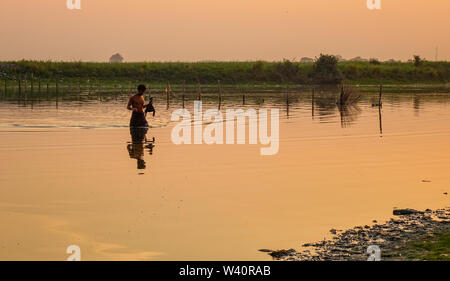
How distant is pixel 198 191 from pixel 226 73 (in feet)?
266

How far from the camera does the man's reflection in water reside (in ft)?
55.4

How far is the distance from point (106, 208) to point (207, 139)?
36.9 feet

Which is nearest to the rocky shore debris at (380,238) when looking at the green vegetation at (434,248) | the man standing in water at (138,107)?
the green vegetation at (434,248)

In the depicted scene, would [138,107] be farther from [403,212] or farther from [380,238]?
[380,238]

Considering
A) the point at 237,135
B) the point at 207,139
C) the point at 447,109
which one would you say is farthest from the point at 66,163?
the point at 447,109

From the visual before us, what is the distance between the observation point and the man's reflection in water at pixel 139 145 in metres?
16.9

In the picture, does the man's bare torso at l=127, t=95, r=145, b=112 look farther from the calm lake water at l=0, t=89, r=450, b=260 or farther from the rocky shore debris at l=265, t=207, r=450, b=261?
the rocky shore debris at l=265, t=207, r=450, b=261

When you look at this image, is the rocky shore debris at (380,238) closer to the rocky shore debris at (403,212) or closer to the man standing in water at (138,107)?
the rocky shore debris at (403,212)

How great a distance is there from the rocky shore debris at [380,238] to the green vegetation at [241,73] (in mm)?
77663

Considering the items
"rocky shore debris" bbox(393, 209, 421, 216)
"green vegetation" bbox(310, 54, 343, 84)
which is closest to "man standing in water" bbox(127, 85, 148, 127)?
"rocky shore debris" bbox(393, 209, 421, 216)

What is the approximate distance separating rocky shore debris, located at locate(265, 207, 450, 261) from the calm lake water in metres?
0.29
